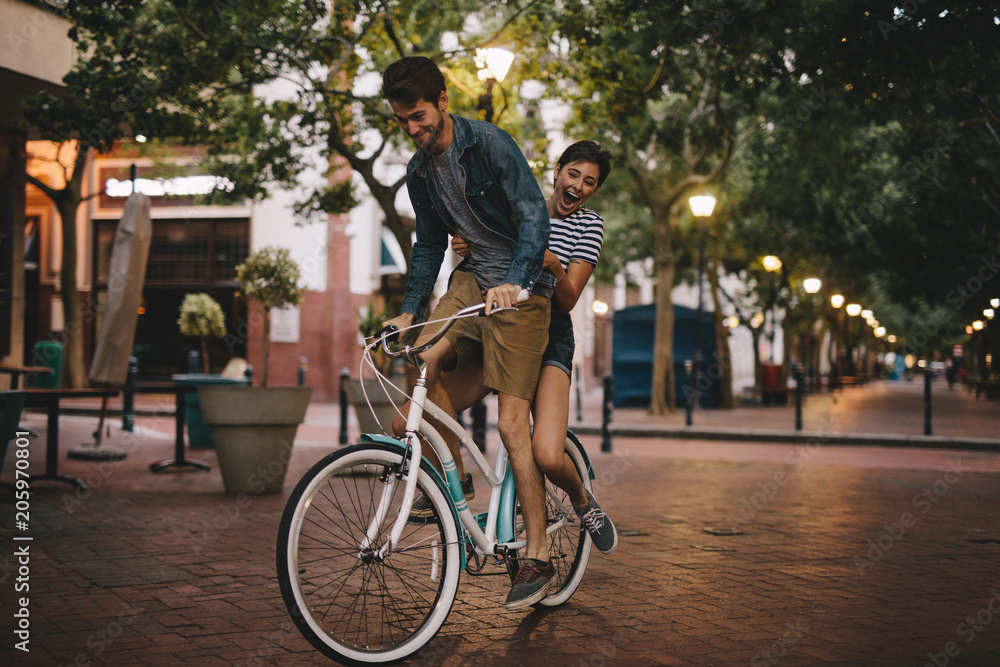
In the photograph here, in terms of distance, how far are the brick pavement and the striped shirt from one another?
4.96ft

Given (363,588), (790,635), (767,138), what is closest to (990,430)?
(767,138)

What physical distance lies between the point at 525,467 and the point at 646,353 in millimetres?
22366

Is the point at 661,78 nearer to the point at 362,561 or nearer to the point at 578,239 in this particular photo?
the point at 578,239

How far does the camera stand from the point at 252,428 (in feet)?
25.3

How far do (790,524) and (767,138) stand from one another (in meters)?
16.6

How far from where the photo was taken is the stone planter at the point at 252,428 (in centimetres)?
760

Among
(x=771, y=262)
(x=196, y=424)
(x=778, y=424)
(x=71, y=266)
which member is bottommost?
(x=778, y=424)

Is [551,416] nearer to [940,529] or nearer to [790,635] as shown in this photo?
[790,635]

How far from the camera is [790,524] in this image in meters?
6.85

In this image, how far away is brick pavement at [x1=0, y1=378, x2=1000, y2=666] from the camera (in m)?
3.53

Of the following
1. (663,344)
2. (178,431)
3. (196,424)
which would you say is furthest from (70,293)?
(663,344)

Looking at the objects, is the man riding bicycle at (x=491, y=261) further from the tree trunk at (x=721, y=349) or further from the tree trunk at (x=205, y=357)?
the tree trunk at (x=721, y=349)

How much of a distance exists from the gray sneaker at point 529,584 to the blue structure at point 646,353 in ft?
72.5

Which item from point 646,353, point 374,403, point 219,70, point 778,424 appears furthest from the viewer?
point 646,353
